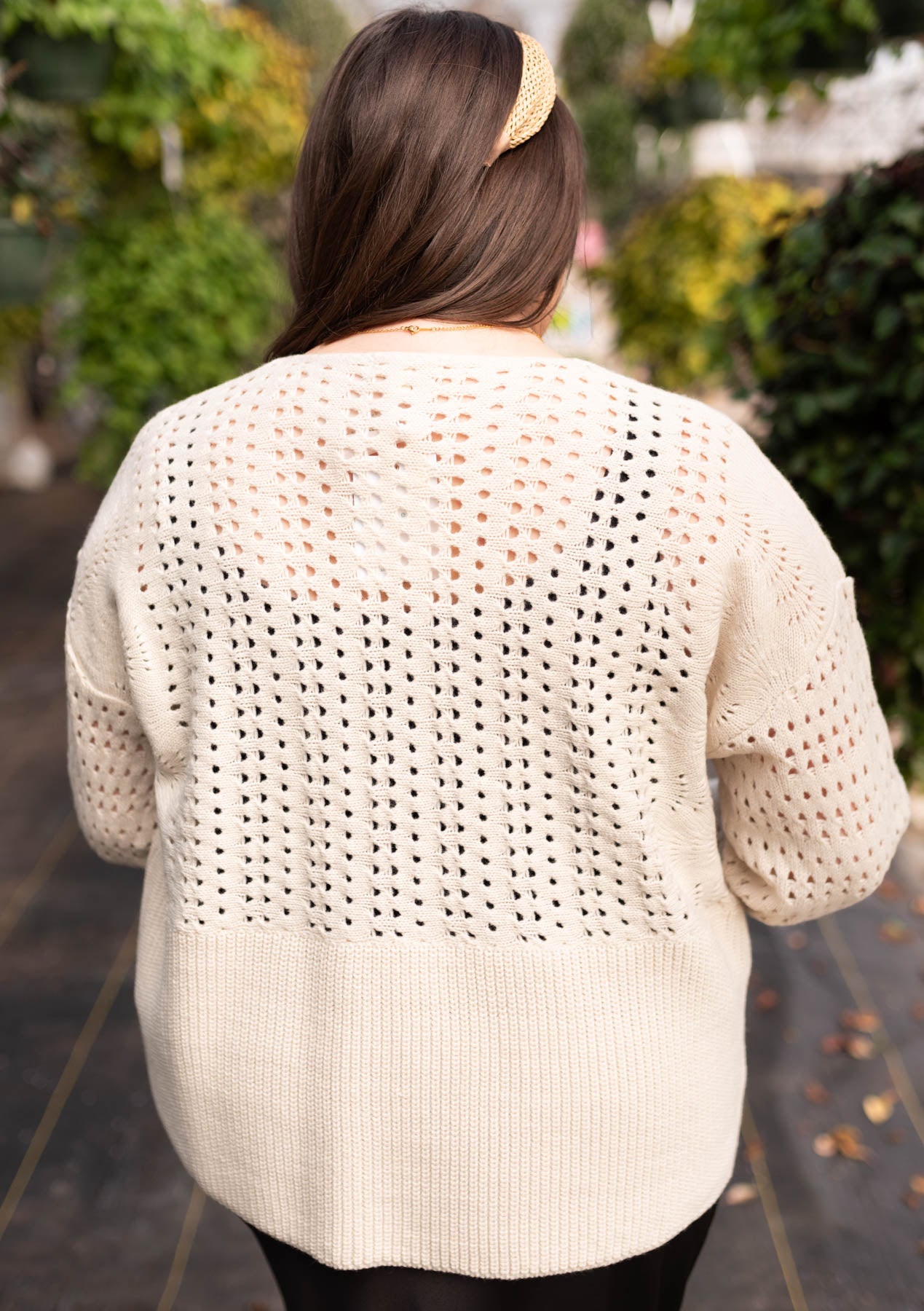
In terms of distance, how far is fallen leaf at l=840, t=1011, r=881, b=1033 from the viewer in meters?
2.81

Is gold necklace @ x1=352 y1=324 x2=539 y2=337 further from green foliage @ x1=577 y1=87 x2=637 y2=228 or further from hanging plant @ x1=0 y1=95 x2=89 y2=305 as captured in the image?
green foliage @ x1=577 y1=87 x2=637 y2=228

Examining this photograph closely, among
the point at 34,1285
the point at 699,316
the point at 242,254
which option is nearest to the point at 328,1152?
the point at 34,1285

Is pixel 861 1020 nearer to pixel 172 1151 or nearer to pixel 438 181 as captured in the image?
pixel 172 1151

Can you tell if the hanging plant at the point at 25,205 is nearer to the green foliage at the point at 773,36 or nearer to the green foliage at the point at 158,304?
the green foliage at the point at 158,304

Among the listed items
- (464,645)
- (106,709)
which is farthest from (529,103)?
(106,709)

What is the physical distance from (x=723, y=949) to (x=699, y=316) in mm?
4222

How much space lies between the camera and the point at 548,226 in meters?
0.99

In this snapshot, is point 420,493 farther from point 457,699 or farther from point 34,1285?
point 34,1285

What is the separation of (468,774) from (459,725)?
48 millimetres

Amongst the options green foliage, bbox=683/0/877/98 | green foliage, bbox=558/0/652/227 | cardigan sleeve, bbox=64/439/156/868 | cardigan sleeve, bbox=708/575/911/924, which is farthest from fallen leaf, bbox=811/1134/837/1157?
green foliage, bbox=558/0/652/227

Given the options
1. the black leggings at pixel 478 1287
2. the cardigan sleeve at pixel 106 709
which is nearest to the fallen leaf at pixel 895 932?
the black leggings at pixel 478 1287

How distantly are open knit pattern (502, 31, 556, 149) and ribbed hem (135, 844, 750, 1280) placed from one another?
2.40 ft

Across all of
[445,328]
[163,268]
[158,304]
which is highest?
[445,328]

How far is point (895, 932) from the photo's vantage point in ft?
10.5
